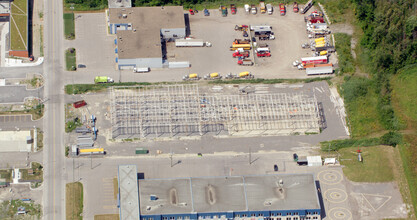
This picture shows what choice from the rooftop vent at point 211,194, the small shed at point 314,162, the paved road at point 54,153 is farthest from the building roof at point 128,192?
the small shed at point 314,162

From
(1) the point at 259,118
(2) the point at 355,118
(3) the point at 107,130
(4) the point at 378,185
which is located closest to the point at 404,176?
(4) the point at 378,185

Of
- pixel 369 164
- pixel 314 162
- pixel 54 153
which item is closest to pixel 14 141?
pixel 54 153

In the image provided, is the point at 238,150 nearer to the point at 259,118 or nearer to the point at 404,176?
the point at 259,118

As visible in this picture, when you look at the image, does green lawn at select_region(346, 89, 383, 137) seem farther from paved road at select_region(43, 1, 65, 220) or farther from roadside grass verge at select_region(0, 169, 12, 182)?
roadside grass verge at select_region(0, 169, 12, 182)

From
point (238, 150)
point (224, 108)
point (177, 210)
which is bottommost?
point (177, 210)

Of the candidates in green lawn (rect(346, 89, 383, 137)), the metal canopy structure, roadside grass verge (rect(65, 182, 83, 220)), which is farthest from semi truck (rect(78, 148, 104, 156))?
green lawn (rect(346, 89, 383, 137))
